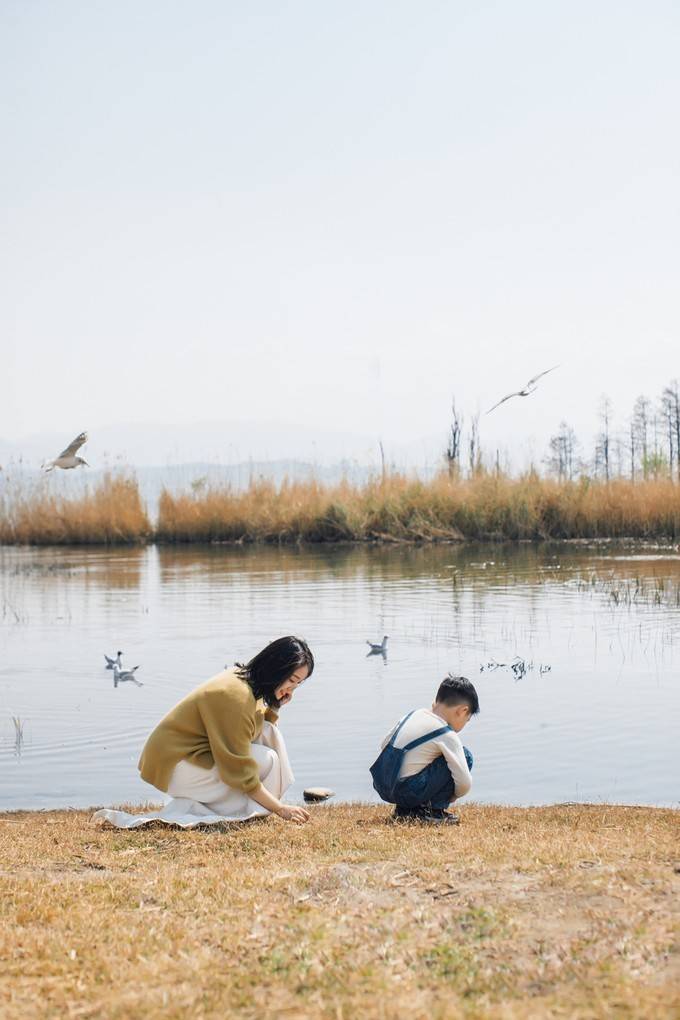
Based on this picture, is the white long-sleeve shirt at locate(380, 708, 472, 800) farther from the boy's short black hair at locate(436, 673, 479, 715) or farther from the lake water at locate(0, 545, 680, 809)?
the lake water at locate(0, 545, 680, 809)

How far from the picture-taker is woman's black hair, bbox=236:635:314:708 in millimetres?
6422

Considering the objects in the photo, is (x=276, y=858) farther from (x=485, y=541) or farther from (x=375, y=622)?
(x=485, y=541)

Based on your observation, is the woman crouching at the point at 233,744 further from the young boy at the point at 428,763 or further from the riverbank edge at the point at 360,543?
the riverbank edge at the point at 360,543

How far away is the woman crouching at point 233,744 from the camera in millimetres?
6387

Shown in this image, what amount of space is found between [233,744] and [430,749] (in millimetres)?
1032

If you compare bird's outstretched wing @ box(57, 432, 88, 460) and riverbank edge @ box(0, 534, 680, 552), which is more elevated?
bird's outstretched wing @ box(57, 432, 88, 460)

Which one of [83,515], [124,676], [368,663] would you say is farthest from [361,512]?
[124,676]

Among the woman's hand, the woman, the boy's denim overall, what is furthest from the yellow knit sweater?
the boy's denim overall

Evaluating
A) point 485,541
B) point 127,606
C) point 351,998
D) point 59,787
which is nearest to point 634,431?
point 485,541

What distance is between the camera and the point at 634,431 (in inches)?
2554

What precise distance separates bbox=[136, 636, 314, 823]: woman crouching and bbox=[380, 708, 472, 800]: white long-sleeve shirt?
590 mm

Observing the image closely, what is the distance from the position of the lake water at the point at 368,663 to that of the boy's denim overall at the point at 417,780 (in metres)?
1.32

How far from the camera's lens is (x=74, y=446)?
1473 centimetres

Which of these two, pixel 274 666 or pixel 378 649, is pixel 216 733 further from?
pixel 378 649
